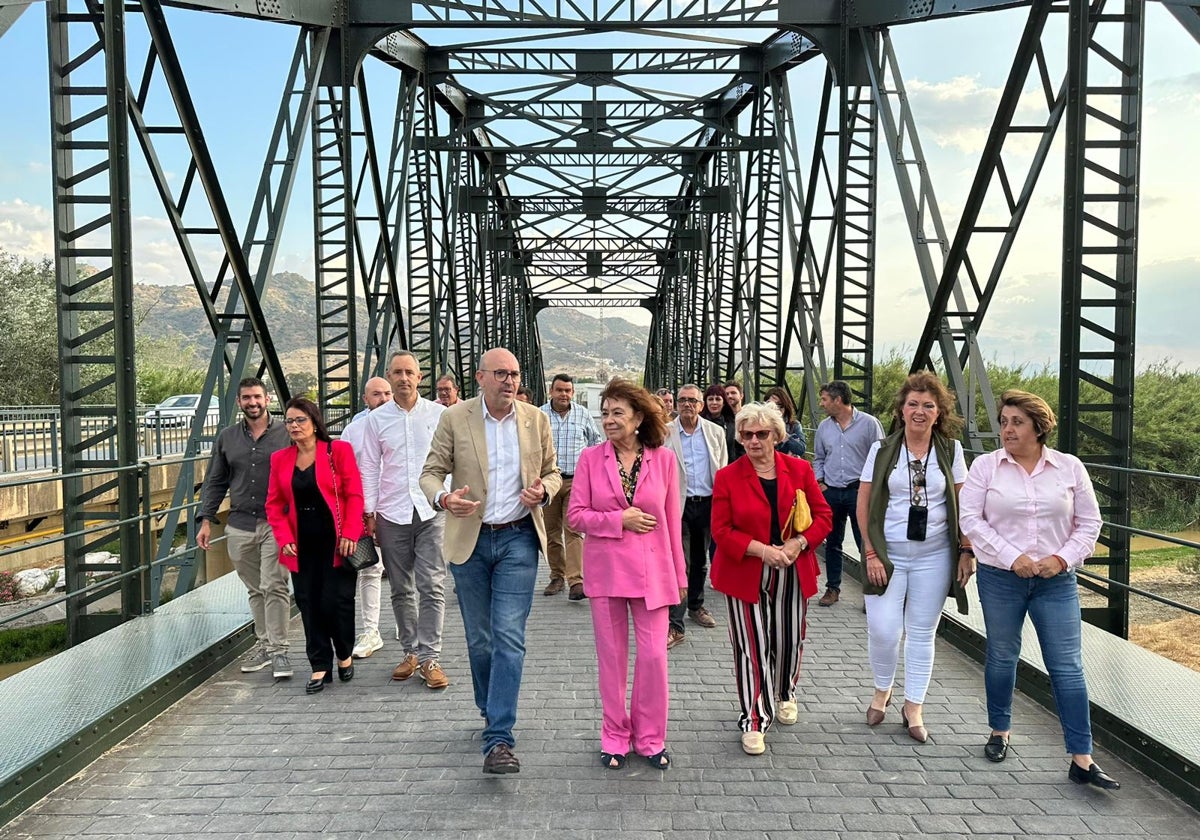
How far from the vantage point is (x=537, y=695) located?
18.1 feet

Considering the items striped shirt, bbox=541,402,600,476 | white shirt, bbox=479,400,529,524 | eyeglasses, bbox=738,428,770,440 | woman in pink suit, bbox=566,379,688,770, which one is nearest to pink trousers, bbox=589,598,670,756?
woman in pink suit, bbox=566,379,688,770

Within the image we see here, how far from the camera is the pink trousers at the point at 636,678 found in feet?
14.8

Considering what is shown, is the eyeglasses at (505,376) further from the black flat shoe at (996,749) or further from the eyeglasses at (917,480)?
the black flat shoe at (996,749)

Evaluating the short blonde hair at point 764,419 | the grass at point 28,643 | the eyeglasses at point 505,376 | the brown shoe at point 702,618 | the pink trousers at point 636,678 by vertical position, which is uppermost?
the eyeglasses at point 505,376

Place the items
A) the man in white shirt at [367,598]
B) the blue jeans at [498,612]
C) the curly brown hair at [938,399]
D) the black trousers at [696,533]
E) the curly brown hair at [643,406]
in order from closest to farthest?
the blue jeans at [498,612]
the curly brown hair at [643,406]
the curly brown hair at [938,399]
the man in white shirt at [367,598]
the black trousers at [696,533]

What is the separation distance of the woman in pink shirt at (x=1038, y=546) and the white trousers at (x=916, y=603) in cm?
34

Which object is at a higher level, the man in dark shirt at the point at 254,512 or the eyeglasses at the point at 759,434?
the eyeglasses at the point at 759,434

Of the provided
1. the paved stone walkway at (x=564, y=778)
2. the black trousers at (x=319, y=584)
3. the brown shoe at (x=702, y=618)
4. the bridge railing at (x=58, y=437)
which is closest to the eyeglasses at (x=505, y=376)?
the black trousers at (x=319, y=584)

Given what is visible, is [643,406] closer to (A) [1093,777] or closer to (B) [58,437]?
(A) [1093,777]

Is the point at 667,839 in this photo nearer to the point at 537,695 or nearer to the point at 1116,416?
the point at 537,695

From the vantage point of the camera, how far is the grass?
16203 millimetres

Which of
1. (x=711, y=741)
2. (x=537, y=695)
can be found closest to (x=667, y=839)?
(x=711, y=741)

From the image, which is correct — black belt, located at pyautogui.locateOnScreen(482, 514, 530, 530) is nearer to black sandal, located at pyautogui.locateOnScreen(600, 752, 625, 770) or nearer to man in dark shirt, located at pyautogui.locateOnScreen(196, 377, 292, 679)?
black sandal, located at pyautogui.locateOnScreen(600, 752, 625, 770)

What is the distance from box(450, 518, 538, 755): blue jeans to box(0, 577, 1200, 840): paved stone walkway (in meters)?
0.28
